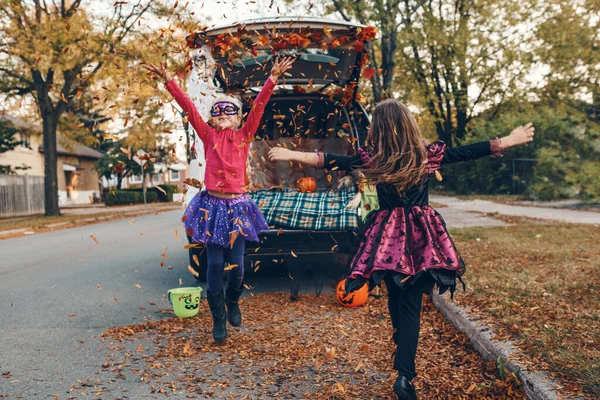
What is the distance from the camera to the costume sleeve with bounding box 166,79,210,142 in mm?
4270

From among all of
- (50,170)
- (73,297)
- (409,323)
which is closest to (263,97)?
(409,323)

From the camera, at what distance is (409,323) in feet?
10.7

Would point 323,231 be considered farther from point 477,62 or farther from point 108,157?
point 108,157

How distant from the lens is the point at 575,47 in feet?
86.5

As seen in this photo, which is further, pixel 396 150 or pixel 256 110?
pixel 256 110

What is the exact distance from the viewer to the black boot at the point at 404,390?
3086mm

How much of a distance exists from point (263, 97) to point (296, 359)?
6.95 feet

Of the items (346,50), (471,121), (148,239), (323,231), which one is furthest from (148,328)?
(471,121)

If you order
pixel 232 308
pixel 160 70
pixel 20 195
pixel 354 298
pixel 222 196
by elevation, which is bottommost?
pixel 354 298

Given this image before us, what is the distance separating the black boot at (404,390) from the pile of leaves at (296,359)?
20 cm

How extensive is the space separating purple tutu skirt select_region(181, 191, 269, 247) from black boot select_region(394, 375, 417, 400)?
6.02ft

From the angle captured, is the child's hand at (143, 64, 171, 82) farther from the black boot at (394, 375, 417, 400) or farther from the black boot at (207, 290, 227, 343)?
the black boot at (394, 375, 417, 400)

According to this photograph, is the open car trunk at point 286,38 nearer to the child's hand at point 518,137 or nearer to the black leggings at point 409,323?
the child's hand at point 518,137

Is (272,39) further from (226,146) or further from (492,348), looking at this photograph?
(492,348)
